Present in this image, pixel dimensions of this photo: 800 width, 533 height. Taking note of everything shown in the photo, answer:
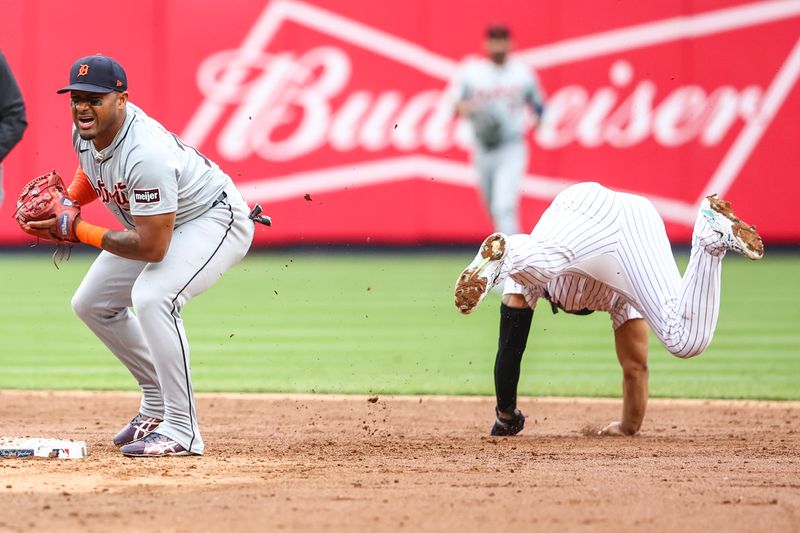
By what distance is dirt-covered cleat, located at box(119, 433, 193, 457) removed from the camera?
17.7 ft

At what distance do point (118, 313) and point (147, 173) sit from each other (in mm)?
878

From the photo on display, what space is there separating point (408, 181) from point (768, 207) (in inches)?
184

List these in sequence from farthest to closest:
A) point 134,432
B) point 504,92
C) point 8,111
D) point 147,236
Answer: point 504,92 < point 8,111 < point 134,432 < point 147,236

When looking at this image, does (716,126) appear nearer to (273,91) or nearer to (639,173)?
(639,173)

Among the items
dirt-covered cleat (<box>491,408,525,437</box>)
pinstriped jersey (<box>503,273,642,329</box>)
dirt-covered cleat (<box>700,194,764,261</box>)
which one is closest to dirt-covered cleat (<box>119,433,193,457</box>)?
dirt-covered cleat (<box>491,408,525,437</box>)

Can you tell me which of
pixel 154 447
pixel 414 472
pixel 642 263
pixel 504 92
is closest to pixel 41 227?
pixel 154 447

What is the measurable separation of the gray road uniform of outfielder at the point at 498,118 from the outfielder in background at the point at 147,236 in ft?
28.1

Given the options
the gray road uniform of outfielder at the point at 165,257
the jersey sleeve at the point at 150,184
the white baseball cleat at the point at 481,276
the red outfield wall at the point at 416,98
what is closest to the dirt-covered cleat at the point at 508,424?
the white baseball cleat at the point at 481,276

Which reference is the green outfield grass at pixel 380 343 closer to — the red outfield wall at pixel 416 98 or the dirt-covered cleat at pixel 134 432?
the dirt-covered cleat at pixel 134 432

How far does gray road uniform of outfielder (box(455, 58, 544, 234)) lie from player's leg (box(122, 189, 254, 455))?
8.63m

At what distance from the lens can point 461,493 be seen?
180 inches

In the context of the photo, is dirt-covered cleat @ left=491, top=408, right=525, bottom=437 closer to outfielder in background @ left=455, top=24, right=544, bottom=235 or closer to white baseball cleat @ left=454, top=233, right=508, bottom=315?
white baseball cleat @ left=454, top=233, right=508, bottom=315

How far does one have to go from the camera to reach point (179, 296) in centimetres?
542

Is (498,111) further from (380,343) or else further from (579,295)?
(579,295)
